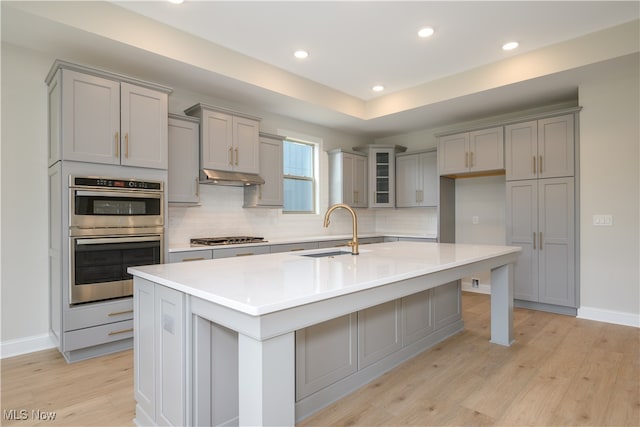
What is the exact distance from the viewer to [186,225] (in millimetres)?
4055

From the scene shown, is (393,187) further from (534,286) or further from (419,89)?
(534,286)

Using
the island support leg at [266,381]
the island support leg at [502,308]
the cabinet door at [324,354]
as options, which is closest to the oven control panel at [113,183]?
the cabinet door at [324,354]

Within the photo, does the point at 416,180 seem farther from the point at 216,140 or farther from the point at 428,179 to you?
the point at 216,140

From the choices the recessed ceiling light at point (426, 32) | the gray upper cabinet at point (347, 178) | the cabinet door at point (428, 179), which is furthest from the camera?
the gray upper cabinet at point (347, 178)

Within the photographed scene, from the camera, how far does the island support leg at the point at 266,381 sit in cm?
121

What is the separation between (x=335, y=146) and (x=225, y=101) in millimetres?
2140

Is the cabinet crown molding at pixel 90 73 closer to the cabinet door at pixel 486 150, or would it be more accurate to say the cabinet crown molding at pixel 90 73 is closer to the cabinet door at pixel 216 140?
the cabinet door at pixel 216 140

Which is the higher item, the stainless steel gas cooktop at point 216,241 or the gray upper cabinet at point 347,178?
the gray upper cabinet at point 347,178

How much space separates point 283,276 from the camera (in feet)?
5.68

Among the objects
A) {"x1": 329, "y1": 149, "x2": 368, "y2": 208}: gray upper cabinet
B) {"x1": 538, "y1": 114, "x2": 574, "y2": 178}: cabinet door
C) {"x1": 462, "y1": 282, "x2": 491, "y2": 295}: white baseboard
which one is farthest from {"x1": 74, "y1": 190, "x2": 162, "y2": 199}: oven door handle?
{"x1": 462, "y1": 282, "x2": 491, "y2": 295}: white baseboard

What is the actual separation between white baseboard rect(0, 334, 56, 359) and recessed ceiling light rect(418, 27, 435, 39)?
4.39 metres

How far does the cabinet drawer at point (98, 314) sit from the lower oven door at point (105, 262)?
61 mm

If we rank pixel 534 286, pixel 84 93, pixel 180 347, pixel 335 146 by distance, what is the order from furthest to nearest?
pixel 335 146 < pixel 534 286 < pixel 84 93 < pixel 180 347

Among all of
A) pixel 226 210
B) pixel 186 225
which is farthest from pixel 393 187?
pixel 186 225
